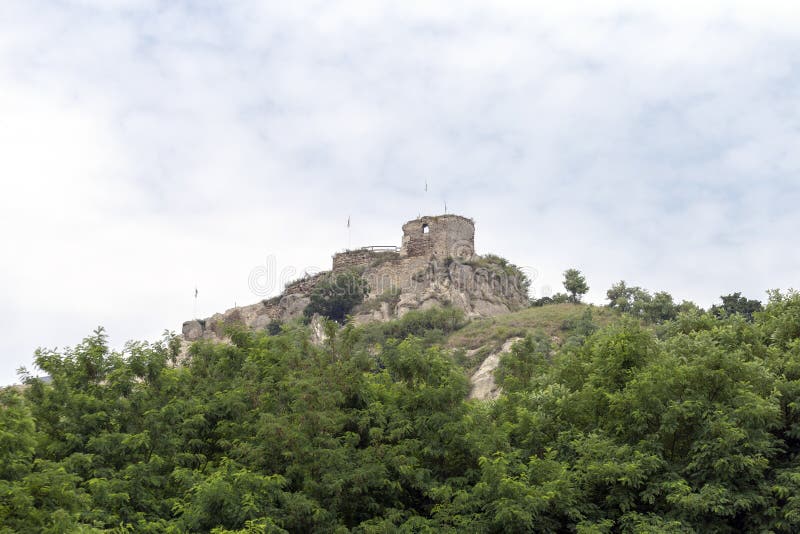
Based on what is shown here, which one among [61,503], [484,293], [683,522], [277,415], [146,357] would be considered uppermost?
[484,293]

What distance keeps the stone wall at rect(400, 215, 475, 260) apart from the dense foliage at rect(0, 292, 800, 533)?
4772 cm

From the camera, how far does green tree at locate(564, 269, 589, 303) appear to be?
217 feet

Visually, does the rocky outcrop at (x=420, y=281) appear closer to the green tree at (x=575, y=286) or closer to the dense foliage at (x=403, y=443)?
the green tree at (x=575, y=286)

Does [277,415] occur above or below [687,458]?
above

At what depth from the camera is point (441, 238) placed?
226 ft

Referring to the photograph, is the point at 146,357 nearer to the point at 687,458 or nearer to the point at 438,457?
the point at 438,457

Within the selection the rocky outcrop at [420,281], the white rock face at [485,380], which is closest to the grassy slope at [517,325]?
the white rock face at [485,380]

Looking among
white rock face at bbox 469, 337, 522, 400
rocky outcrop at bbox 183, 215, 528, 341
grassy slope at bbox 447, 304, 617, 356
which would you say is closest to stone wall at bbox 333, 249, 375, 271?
rocky outcrop at bbox 183, 215, 528, 341

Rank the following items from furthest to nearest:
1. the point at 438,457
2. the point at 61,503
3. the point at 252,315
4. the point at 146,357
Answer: the point at 252,315, the point at 146,357, the point at 438,457, the point at 61,503

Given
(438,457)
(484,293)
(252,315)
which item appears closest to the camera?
(438,457)

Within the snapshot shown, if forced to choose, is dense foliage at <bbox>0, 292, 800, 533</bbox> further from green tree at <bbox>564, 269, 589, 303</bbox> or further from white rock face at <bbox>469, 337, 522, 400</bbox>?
green tree at <bbox>564, 269, 589, 303</bbox>

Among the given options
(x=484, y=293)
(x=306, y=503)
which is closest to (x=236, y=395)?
(x=306, y=503)

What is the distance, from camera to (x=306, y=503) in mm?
15922

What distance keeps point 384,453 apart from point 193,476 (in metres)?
3.62
